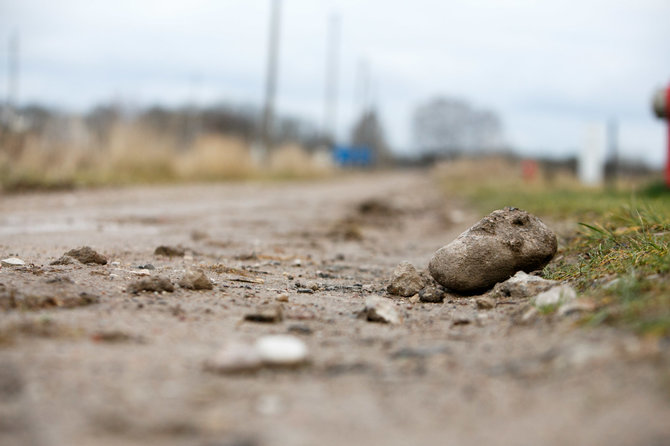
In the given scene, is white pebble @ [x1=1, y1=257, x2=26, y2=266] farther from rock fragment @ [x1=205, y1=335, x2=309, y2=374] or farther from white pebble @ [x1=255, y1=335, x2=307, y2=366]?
white pebble @ [x1=255, y1=335, x2=307, y2=366]

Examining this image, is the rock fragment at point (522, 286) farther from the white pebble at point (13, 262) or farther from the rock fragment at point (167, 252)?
the white pebble at point (13, 262)

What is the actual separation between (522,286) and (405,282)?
21.0 inches

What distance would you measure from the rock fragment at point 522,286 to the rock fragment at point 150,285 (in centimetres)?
141

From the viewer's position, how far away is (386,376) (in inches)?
67.7

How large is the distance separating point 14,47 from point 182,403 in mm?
39418

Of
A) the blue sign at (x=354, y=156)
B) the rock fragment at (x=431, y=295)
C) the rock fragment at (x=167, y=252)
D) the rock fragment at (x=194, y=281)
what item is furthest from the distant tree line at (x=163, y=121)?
the blue sign at (x=354, y=156)

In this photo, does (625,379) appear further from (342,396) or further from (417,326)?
(417,326)

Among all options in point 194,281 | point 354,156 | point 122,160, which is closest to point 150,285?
point 194,281

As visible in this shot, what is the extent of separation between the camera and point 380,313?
236 centimetres

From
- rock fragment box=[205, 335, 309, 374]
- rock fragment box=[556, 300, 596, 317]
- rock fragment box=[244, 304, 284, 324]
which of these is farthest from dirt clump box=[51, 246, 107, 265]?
rock fragment box=[556, 300, 596, 317]

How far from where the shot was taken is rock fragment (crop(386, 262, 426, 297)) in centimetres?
301

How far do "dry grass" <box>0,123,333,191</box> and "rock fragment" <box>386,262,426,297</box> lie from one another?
708 cm

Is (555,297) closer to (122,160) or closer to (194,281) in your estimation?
(194,281)

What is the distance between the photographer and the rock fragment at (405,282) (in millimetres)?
3014
